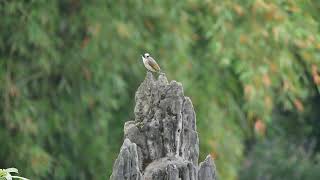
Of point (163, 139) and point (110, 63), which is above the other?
point (110, 63)

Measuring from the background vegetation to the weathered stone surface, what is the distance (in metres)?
7.39

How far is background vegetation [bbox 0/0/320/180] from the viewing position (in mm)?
15625

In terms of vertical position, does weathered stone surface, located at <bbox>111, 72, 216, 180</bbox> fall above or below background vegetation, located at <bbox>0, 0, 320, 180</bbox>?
below

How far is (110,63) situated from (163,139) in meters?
8.30

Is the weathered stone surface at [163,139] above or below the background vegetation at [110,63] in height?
below

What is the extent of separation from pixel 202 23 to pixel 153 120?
9215 millimetres

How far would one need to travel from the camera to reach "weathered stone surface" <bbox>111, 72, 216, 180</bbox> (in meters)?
7.38

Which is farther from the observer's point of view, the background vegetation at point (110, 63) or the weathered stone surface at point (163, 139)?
the background vegetation at point (110, 63)

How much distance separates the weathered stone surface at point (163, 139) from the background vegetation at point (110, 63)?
7.39 m

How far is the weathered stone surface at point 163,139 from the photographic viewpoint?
24.2 feet

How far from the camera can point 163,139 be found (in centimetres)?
761

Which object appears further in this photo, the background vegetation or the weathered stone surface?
the background vegetation

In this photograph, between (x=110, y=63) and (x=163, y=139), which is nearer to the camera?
(x=163, y=139)

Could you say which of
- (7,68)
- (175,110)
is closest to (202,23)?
(7,68)
